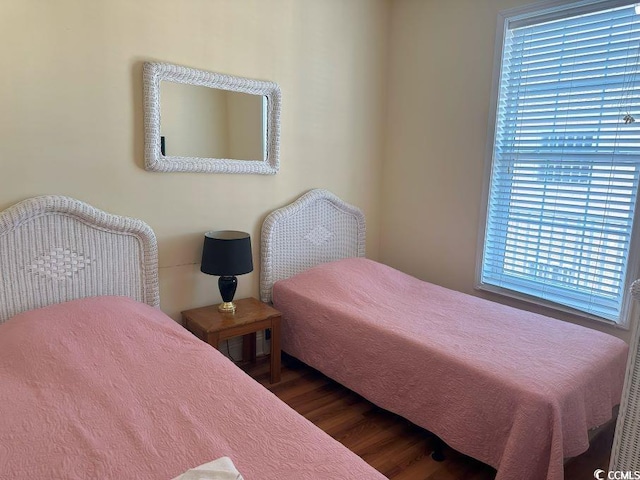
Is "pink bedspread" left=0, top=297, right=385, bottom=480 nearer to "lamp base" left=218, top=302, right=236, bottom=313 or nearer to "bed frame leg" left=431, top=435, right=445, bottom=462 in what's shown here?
"lamp base" left=218, top=302, right=236, bottom=313

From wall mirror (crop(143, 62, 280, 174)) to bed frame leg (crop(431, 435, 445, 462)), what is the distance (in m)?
1.84

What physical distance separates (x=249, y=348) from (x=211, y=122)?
1454 mm

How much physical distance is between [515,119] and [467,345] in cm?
154

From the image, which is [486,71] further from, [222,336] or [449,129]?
[222,336]

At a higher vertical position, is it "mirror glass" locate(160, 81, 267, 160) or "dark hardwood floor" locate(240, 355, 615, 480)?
"mirror glass" locate(160, 81, 267, 160)

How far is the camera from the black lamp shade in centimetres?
Answer: 236

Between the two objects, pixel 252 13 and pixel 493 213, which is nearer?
pixel 252 13


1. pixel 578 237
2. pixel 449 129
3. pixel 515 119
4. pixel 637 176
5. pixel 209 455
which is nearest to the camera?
pixel 209 455

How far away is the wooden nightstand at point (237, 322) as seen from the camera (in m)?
2.28

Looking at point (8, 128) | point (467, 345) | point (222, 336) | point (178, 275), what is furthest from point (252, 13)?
point (467, 345)

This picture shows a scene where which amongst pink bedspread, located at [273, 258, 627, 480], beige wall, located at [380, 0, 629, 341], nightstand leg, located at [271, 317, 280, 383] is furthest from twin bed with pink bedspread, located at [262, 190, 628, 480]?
beige wall, located at [380, 0, 629, 341]

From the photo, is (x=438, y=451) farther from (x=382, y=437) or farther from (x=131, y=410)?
(x=131, y=410)

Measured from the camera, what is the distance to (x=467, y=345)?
1986mm

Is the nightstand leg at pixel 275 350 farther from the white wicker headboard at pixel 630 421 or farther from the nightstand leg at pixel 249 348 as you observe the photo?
the white wicker headboard at pixel 630 421
